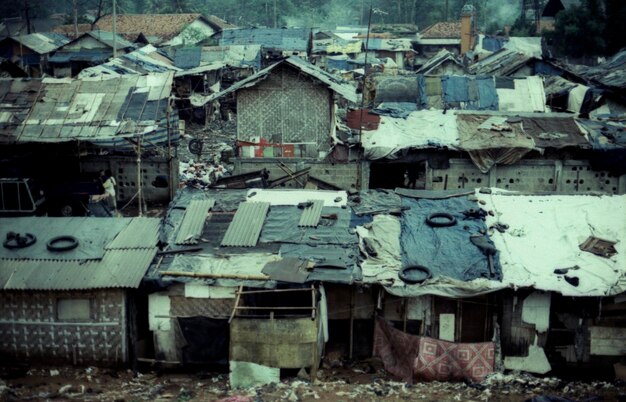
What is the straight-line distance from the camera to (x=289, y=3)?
74500mm

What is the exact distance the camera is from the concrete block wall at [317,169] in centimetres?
2109

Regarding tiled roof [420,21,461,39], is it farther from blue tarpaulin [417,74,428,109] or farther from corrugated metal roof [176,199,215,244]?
corrugated metal roof [176,199,215,244]

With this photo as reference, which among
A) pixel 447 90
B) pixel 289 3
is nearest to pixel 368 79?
pixel 447 90

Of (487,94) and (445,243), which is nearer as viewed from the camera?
(445,243)

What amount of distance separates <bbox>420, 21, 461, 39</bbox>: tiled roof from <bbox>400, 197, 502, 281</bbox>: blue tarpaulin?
49.0 meters

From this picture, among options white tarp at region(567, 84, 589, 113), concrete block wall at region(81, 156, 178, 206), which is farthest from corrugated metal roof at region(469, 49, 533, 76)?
concrete block wall at region(81, 156, 178, 206)

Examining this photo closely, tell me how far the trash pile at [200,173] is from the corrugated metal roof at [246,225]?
7.30 metres

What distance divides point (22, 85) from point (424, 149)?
1369cm

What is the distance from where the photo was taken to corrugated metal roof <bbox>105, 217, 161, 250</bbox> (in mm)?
13383

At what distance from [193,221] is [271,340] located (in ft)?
12.9

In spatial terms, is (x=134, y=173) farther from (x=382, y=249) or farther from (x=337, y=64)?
(x=337, y=64)

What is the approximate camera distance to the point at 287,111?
2116cm

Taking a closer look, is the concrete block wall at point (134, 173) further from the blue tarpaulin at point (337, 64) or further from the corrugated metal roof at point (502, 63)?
the blue tarpaulin at point (337, 64)

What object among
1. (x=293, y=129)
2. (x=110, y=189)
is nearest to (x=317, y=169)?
(x=293, y=129)
